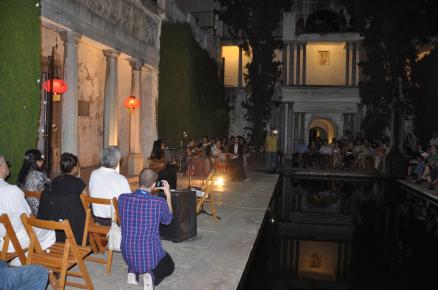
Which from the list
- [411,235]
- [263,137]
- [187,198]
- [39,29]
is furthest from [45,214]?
[263,137]

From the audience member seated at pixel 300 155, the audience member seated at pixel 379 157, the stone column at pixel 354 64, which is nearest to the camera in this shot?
the audience member seated at pixel 379 157

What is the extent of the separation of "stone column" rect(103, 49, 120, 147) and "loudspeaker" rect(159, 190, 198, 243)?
6.36 meters

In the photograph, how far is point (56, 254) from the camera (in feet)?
14.1

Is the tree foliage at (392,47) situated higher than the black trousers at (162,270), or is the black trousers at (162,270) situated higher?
the tree foliage at (392,47)

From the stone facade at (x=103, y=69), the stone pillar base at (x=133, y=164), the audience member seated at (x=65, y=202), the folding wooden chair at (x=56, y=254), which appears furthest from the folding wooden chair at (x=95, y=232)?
the stone pillar base at (x=133, y=164)

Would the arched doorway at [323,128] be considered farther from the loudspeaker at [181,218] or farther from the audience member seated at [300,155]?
the loudspeaker at [181,218]

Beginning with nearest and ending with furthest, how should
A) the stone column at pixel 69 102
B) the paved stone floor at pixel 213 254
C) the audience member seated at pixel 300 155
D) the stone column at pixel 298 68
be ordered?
the paved stone floor at pixel 213 254 < the stone column at pixel 69 102 < the audience member seated at pixel 300 155 < the stone column at pixel 298 68

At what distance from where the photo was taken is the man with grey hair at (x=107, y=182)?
543 cm

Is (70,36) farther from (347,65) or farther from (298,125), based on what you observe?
(347,65)

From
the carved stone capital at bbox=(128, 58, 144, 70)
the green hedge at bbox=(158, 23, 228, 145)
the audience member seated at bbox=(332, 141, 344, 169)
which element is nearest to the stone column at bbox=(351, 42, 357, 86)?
the audience member seated at bbox=(332, 141, 344, 169)

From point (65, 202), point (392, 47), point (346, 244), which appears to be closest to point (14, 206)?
point (65, 202)

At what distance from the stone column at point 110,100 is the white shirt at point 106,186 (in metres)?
7.10

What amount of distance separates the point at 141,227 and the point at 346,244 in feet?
16.1

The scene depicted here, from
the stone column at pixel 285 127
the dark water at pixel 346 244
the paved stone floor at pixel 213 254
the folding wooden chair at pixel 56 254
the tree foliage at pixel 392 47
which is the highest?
the tree foliage at pixel 392 47
